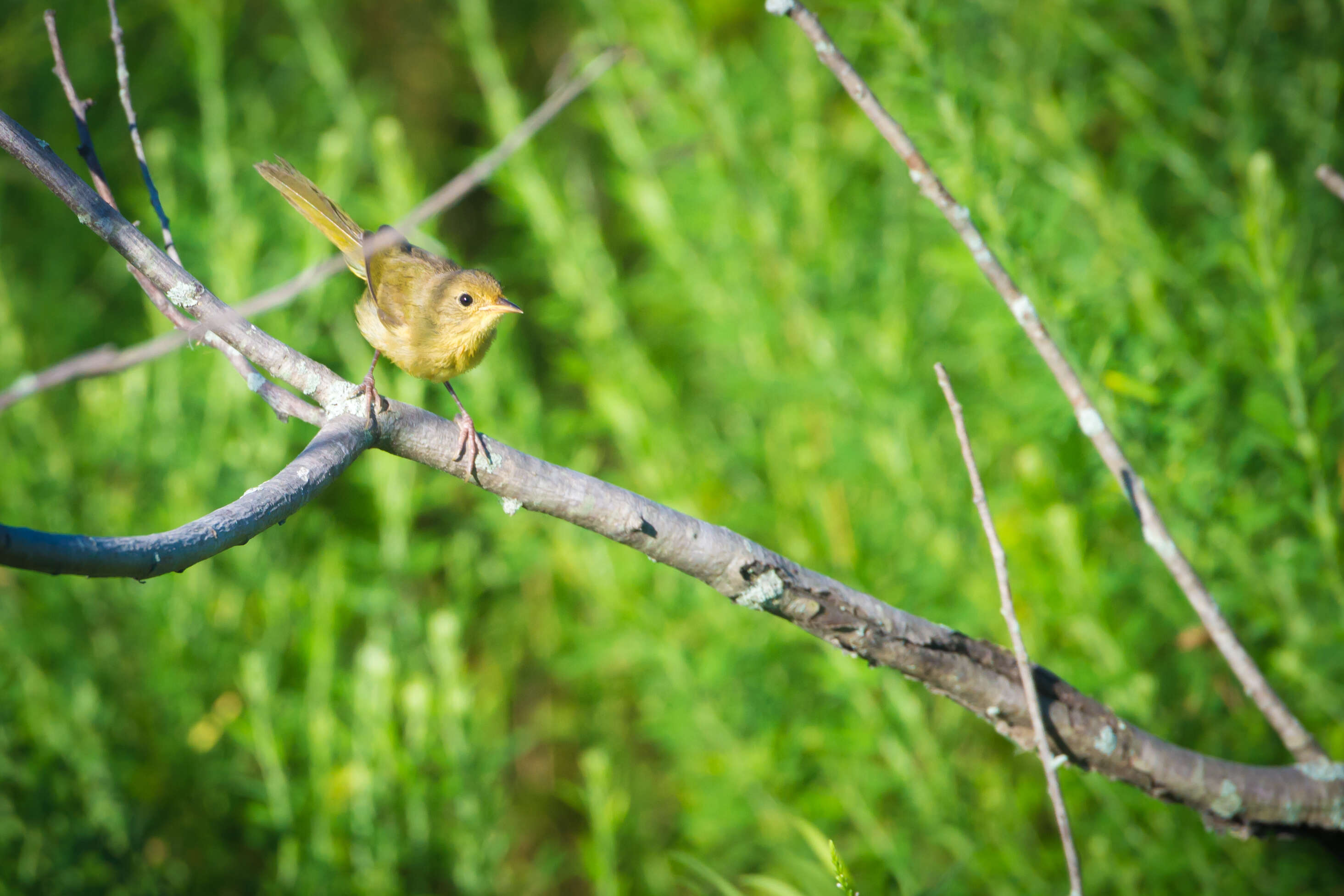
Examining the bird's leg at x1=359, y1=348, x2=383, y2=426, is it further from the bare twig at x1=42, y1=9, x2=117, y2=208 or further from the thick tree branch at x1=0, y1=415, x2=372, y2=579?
the bare twig at x1=42, y1=9, x2=117, y2=208

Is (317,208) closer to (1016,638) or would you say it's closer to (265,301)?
(265,301)

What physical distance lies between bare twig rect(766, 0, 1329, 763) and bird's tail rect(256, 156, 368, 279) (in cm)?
82

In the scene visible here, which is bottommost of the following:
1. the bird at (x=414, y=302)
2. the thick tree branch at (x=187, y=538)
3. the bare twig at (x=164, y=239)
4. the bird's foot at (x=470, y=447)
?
the thick tree branch at (x=187, y=538)

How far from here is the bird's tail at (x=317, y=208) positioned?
5.04 feet

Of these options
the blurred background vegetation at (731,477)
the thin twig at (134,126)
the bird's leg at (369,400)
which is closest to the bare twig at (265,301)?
the thin twig at (134,126)

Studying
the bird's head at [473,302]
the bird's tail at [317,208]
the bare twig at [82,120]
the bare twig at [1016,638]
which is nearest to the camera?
the bare twig at [1016,638]

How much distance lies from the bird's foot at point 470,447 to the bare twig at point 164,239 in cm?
14

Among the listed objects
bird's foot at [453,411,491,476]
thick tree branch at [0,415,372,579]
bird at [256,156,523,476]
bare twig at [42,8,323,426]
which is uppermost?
bird at [256,156,523,476]

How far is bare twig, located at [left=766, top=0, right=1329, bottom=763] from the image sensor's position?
1.03 metres

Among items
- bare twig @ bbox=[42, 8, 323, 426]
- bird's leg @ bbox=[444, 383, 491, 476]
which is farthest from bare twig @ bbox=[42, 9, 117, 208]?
bird's leg @ bbox=[444, 383, 491, 476]

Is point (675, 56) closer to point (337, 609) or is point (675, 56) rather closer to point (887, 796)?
point (337, 609)

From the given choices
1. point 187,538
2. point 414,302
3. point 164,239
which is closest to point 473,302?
point 414,302

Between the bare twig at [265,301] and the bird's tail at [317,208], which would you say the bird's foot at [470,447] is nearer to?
the bare twig at [265,301]

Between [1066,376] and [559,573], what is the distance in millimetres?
1663
